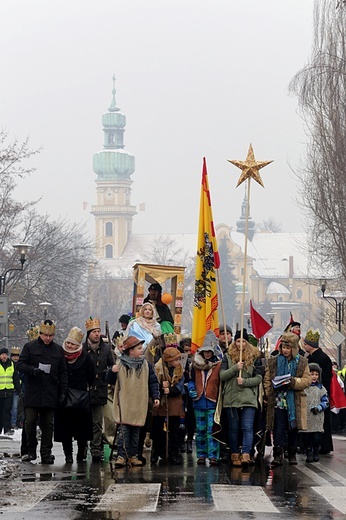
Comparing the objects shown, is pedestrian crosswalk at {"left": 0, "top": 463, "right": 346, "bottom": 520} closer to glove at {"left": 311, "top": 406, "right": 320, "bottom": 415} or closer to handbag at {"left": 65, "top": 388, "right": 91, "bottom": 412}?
handbag at {"left": 65, "top": 388, "right": 91, "bottom": 412}

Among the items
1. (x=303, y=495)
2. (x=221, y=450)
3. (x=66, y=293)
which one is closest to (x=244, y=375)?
(x=221, y=450)

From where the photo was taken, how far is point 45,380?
17.3m

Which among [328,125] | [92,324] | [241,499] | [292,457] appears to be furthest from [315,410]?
[328,125]

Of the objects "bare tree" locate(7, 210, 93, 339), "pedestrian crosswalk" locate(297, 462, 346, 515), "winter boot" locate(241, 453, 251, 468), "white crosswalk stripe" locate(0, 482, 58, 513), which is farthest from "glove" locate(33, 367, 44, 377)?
"bare tree" locate(7, 210, 93, 339)

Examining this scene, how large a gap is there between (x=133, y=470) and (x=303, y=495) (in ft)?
10.2

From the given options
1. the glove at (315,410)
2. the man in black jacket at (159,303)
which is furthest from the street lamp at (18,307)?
the glove at (315,410)

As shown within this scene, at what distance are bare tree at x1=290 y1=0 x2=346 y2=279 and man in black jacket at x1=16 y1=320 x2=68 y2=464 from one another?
24.6 metres

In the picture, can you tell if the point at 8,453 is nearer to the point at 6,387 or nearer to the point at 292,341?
the point at 292,341

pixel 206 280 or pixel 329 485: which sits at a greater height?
pixel 206 280

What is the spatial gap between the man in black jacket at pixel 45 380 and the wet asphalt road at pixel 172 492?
0.47m

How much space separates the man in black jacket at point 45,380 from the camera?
56.9 feet

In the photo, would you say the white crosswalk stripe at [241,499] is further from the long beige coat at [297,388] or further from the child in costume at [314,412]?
the child in costume at [314,412]

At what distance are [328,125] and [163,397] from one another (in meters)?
26.0

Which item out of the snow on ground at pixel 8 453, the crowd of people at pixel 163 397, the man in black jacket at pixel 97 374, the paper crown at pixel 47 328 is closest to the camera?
the snow on ground at pixel 8 453
